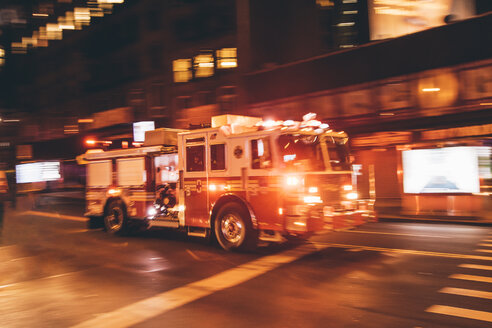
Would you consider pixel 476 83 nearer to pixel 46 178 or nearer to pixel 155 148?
pixel 155 148

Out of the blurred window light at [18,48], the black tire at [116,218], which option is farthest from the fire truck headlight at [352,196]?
the blurred window light at [18,48]

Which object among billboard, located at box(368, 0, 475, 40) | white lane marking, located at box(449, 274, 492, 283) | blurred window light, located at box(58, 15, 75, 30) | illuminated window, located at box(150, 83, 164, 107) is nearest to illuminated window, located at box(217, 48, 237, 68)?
illuminated window, located at box(150, 83, 164, 107)

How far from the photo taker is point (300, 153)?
9.03 meters

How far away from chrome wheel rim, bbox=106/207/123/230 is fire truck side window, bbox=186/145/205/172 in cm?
378

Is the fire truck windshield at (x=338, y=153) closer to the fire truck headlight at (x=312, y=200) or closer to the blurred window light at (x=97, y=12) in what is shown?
the fire truck headlight at (x=312, y=200)

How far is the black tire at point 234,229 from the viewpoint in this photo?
373 inches

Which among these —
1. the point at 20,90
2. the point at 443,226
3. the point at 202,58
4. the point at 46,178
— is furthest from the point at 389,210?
the point at 20,90

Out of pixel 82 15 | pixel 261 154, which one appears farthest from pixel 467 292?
pixel 82 15

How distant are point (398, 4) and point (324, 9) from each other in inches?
292

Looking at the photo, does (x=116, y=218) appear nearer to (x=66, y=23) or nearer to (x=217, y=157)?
(x=217, y=157)

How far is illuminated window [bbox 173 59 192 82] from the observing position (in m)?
31.8

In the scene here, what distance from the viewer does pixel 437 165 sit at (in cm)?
1684

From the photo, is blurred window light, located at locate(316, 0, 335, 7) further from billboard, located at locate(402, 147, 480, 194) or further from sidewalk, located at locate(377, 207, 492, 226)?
sidewalk, located at locate(377, 207, 492, 226)

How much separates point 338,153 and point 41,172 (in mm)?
45070
